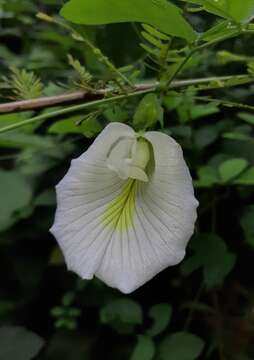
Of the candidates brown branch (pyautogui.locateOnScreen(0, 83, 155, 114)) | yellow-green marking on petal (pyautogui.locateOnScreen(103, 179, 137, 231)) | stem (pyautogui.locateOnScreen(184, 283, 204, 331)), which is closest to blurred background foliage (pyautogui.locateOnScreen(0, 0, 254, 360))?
stem (pyautogui.locateOnScreen(184, 283, 204, 331))

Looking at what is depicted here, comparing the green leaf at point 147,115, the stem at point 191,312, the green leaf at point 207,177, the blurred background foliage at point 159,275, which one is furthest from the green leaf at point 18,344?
the green leaf at point 147,115

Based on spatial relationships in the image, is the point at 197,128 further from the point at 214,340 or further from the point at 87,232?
the point at 87,232

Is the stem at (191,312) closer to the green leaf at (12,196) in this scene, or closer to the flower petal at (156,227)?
the green leaf at (12,196)

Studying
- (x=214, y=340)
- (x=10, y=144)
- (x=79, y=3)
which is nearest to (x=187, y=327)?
(x=214, y=340)

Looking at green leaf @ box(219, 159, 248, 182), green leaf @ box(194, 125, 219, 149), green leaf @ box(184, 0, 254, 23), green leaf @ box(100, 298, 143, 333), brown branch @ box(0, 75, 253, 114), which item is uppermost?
green leaf @ box(184, 0, 254, 23)

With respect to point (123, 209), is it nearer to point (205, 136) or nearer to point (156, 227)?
point (156, 227)

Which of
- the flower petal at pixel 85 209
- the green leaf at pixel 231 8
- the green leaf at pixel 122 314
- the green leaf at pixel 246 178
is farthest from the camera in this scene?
the green leaf at pixel 122 314

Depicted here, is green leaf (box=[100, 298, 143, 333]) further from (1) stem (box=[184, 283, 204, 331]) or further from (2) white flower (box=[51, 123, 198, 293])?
(2) white flower (box=[51, 123, 198, 293])
